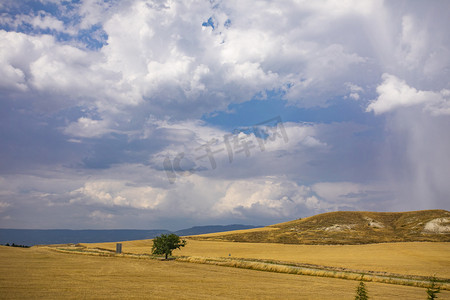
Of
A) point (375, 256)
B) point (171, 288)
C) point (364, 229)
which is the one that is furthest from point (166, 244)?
point (364, 229)

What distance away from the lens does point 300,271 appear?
146 ft

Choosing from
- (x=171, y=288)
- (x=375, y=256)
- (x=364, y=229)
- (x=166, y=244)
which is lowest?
(x=375, y=256)

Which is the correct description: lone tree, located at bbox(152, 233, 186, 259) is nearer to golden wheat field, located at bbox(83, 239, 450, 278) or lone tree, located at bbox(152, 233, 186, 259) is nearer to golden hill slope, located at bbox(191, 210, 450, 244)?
golden wheat field, located at bbox(83, 239, 450, 278)

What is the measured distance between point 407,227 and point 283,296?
112891mm

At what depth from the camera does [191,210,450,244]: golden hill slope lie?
105188 millimetres

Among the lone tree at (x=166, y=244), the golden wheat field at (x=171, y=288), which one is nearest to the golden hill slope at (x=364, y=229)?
the lone tree at (x=166, y=244)

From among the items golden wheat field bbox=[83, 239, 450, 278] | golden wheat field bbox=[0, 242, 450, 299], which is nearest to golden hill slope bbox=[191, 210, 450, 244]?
golden wheat field bbox=[83, 239, 450, 278]

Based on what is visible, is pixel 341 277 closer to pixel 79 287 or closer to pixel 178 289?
pixel 178 289

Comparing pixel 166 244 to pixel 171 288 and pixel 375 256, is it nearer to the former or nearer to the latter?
pixel 171 288

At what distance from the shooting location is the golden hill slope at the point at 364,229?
105188 millimetres

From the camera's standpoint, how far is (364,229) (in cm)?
11975

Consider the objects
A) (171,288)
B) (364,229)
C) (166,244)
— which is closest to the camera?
(171,288)

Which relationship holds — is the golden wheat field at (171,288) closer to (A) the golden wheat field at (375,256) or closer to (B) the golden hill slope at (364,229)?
(A) the golden wheat field at (375,256)

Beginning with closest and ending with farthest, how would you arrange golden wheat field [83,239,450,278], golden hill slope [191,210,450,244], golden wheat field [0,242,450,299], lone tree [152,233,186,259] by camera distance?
golden wheat field [0,242,450,299]
golden wheat field [83,239,450,278]
lone tree [152,233,186,259]
golden hill slope [191,210,450,244]
